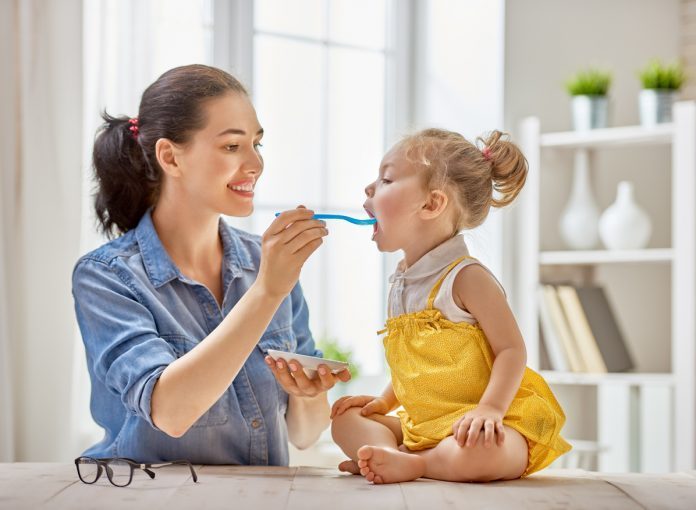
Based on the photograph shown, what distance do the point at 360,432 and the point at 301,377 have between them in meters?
0.14

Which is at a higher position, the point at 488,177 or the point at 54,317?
the point at 488,177

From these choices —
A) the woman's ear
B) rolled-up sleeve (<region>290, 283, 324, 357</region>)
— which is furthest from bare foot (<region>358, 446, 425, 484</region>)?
the woman's ear

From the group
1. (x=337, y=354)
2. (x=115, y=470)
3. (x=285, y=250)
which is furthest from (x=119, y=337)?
(x=337, y=354)

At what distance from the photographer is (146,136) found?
72.9 inches

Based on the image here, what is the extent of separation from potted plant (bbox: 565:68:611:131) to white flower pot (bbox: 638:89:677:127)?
0.15 metres

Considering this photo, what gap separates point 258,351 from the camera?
1816 mm

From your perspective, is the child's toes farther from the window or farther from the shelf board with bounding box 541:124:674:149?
the shelf board with bounding box 541:124:674:149

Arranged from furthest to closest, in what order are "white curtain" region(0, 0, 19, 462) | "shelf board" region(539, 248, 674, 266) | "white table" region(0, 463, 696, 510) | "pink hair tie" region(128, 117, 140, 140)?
"shelf board" region(539, 248, 674, 266)
"white curtain" region(0, 0, 19, 462)
"pink hair tie" region(128, 117, 140, 140)
"white table" region(0, 463, 696, 510)

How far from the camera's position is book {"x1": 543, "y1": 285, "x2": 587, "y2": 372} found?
330 centimetres

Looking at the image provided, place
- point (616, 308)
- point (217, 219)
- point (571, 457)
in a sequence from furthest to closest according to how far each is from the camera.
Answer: point (616, 308) < point (571, 457) < point (217, 219)

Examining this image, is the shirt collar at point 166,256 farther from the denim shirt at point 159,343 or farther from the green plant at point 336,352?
the green plant at point 336,352

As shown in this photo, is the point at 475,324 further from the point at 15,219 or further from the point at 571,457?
the point at 571,457

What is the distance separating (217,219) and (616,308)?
222 centimetres

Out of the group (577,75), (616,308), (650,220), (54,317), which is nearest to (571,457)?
(616,308)
